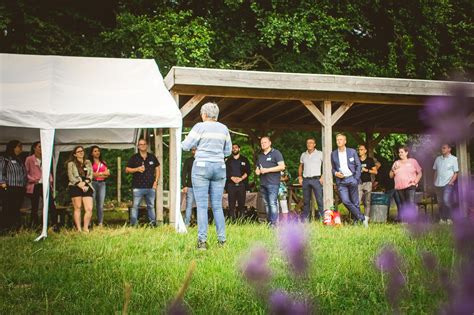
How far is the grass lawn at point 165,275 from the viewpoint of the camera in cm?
340

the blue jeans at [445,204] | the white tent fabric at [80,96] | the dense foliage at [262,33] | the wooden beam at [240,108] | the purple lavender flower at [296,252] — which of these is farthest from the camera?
the dense foliage at [262,33]

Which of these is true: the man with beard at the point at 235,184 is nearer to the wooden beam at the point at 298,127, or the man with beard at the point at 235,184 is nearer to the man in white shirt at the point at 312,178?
the man in white shirt at the point at 312,178

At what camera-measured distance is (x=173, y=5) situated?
18750mm

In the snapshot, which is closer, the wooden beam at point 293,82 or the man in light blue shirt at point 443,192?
→ the man in light blue shirt at point 443,192

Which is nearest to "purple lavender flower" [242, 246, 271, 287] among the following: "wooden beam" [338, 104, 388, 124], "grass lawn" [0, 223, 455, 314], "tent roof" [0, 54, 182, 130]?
"grass lawn" [0, 223, 455, 314]

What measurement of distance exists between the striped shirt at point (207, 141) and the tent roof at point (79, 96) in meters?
2.07

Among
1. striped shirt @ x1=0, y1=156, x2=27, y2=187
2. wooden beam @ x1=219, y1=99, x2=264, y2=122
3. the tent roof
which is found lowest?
striped shirt @ x1=0, y1=156, x2=27, y2=187

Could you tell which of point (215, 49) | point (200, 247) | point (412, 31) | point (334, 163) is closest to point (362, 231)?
point (334, 163)

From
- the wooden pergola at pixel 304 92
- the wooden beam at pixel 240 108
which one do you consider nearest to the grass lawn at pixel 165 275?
the wooden pergola at pixel 304 92

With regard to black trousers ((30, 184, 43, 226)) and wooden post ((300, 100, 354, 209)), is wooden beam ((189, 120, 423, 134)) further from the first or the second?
black trousers ((30, 184, 43, 226))

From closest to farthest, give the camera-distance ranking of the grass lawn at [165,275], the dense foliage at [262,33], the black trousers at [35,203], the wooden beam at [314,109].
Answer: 1. the grass lawn at [165,275]
2. the black trousers at [35,203]
3. the wooden beam at [314,109]
4. the dense foliage at [262,33]

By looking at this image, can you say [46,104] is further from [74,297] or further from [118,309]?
[118,309]

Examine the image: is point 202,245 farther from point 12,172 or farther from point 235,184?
point 12,172

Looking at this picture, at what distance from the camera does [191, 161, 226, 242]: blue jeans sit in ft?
18.7
